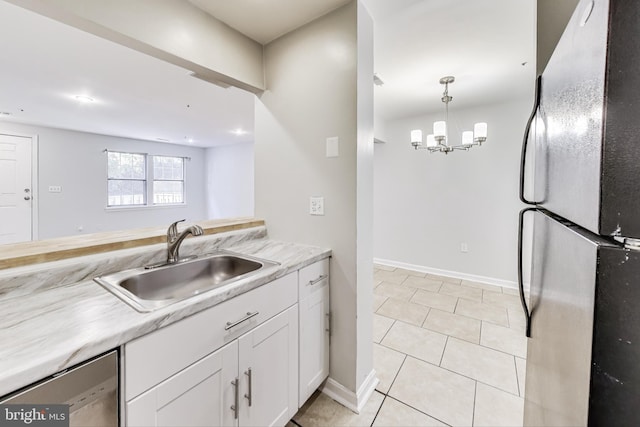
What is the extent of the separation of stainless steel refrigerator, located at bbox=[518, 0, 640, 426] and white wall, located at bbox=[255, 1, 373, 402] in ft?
3.55

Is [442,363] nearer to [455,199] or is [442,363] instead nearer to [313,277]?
[313,277]

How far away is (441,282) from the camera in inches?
144

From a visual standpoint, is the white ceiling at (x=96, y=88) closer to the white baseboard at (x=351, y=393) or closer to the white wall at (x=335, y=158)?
the white wall at (x=335, y=158)

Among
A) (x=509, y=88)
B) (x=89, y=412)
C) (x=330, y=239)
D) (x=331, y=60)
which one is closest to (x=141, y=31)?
(x=331, y=60)

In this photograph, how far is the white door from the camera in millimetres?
4582

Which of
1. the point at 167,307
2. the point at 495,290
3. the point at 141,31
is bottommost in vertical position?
the point at 495,290

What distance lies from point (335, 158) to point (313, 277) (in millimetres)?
726

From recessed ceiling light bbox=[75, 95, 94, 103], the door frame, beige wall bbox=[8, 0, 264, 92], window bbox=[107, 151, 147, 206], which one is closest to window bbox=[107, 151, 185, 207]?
window bbox=[107, 151, 147, 206]

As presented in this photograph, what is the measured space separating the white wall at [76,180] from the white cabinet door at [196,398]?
20.6 ft

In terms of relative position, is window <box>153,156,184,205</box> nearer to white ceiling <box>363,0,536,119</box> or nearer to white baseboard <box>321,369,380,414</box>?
white ceiling <box>363,0,536,119</box>

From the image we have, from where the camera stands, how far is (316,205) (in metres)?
1.72

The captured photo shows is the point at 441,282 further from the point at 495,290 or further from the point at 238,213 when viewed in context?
the point at 238,213

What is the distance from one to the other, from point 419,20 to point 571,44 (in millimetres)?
1612

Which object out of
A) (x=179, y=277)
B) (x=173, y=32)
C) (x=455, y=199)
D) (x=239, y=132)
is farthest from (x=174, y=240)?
(x=239, y=132)
